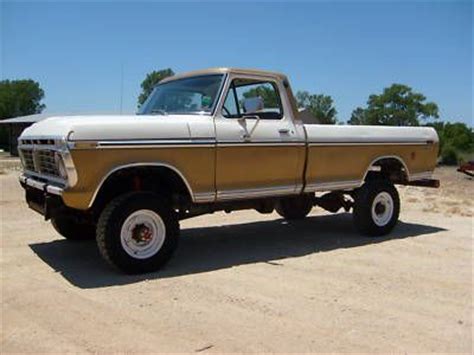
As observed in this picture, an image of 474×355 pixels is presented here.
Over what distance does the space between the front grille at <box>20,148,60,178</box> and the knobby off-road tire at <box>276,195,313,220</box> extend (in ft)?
11.5

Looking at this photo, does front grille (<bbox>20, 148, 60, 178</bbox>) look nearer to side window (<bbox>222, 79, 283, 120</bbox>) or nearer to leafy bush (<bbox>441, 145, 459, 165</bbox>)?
side window (<bbox>222, 79, 283, 120</bbox>)

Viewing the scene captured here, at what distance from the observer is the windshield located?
7.00 meters

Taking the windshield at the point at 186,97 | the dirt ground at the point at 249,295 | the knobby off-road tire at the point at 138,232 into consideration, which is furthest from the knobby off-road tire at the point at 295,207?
the knobby off-road tire at the point at 138,232

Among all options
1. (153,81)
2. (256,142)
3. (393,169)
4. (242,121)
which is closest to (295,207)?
(393,169)

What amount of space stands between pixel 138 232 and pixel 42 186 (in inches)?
44.6

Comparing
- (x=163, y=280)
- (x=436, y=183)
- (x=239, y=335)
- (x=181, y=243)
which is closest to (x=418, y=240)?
(x=436, y=183)

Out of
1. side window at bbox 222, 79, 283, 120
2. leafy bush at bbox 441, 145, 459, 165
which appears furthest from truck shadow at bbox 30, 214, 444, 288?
leafy bush at bbox 441, 145, 459, 165

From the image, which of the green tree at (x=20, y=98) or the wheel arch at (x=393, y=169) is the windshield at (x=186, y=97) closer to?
the wheel arch at (x=393, y=169)

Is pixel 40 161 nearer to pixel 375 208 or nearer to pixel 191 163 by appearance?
pixel 191 163

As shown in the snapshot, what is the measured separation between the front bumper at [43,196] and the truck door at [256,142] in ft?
5.80

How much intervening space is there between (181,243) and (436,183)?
4.14m

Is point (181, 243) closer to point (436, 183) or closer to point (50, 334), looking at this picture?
point (50, 334)

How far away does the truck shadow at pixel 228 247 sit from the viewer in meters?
6.28

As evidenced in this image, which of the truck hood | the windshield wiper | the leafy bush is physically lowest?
Answer: the leafy bush
